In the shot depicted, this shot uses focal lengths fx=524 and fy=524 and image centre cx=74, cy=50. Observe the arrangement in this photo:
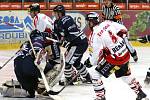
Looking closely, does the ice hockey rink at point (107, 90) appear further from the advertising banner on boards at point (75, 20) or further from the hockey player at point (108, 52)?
the advertising banner on boards at point (75, 20)

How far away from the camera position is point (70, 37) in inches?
267

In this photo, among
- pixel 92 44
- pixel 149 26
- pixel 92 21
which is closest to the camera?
pixel 92 44

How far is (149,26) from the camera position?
15.4m

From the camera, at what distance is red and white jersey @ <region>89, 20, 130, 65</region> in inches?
200

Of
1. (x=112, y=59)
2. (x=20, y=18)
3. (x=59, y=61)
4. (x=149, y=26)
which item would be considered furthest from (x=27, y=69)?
(x=149, y=26)

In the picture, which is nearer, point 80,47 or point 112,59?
point 112,59

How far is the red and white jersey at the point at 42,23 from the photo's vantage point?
6.89 meters

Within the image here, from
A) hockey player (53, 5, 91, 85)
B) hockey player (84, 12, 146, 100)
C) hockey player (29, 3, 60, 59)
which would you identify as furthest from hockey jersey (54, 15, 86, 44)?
hockey player (84, 12, 146, 100)

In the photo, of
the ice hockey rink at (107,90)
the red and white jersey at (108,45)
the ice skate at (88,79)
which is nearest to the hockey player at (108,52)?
the red and white jersey at (108,45)

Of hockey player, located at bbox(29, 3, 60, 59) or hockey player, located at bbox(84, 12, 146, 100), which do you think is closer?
hockey player, located at bbox(84, 12, 146, 100)

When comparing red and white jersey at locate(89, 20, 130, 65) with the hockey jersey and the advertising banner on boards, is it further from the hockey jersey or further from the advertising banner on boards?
the advertising banner on boards

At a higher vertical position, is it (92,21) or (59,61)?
(92,21)

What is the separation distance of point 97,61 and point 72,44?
1720 millimetres

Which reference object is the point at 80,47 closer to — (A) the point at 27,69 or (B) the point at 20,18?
(A) the point at 27,69
